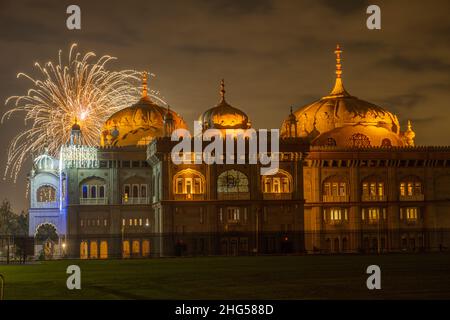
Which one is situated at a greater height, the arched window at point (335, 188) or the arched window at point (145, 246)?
the arched window at point (335, 188)

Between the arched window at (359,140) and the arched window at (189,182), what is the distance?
19.1 meters

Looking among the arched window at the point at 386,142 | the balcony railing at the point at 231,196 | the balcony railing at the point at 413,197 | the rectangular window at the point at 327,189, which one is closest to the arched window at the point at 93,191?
the balcony railing at the point at 231,196

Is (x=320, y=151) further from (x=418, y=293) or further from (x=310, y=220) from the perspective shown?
(x=418, y=293)

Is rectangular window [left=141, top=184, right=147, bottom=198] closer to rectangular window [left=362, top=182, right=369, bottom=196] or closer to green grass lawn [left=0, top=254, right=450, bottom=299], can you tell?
rectangular window [left=362, top=182, right=369, bottom=196]

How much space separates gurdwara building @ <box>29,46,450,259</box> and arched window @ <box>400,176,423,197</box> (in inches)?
3.6

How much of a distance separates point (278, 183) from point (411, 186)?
14.3 meters

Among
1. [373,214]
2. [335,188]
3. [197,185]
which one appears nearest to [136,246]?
[197,185]

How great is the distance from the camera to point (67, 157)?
87.9m

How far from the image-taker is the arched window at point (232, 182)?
269ft

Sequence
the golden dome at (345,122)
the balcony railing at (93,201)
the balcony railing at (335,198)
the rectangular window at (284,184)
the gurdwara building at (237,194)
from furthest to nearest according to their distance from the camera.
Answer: the golden dome at (345,122) < the balcony railing at (335,198) < the balcony railing at (93,201) < the rectangular window at (284,184) < the gurdwara building at (237,194)

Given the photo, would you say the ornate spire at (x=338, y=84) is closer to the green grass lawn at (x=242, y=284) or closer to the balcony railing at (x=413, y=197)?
the balcony railing at (x=413, y=197)
